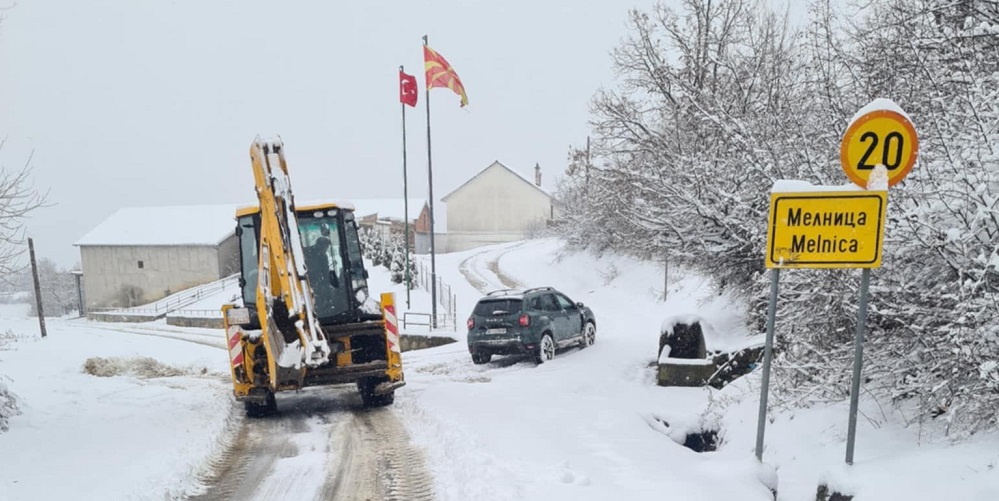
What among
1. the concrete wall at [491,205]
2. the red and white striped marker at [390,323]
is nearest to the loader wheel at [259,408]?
the red and white striped marker at [390,323]

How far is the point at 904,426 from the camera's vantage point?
530 centimetres

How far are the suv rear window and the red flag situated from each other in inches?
419

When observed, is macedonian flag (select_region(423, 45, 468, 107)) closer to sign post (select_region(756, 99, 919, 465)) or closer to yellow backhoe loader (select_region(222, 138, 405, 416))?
yellow backhoe loader (select_region(222, 138, 405, 416))

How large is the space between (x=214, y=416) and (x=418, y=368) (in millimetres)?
5784

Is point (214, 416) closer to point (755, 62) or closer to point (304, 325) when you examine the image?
point (304, 325)

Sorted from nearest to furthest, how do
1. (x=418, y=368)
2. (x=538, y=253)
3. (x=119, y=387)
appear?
(x=119, y=387)
(x=418, y=368)
(x=538, y=253)

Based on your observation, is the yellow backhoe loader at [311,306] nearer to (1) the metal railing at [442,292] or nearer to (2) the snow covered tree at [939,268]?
(2) the snow covered tree at [939,268]

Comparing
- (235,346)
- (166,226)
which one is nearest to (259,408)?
(235,346)

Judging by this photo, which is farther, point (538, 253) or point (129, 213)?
point (129, 213)

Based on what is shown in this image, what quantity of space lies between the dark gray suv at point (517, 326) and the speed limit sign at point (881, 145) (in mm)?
8793

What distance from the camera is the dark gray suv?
42.7 ft

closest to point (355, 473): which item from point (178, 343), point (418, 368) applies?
point (418, 368)

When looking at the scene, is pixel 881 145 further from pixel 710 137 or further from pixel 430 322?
pixel 430 322

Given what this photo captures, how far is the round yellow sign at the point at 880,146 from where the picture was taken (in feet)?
14.8
